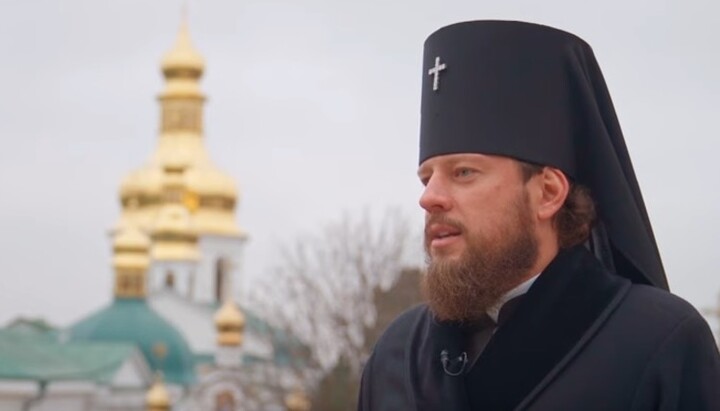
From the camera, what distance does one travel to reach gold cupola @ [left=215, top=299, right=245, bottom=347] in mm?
68562

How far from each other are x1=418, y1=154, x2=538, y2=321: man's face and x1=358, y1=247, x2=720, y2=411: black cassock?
61 mm

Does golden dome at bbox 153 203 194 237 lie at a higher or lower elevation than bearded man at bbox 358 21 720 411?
lower

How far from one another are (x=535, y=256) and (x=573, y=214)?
0.34ft

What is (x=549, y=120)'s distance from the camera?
408cm

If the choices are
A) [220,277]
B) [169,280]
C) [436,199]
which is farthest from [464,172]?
[220,277]

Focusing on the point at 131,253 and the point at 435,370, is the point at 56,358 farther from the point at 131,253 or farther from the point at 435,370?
the point at 435,370

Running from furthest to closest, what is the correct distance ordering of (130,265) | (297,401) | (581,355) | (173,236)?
(173,236) → (130,265) → (297,401) → (581,355)

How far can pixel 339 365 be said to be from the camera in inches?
1492

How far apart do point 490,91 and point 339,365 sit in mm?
33894

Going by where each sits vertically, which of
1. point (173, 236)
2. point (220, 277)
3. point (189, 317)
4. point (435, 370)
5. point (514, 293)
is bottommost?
point (189, 317)

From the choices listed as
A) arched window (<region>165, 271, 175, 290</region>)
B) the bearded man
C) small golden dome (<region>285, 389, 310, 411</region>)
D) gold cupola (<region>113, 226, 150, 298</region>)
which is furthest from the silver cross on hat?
arched window (<region>165, 271, 175, 290</region>)

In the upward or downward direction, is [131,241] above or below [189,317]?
above

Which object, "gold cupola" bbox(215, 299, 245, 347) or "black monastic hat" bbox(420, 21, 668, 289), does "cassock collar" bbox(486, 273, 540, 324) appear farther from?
"gold cupola" bbox(215, 299, 245, 347)

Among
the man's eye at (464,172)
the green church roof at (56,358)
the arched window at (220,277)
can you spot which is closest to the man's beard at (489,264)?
the man's eye at (464,172)
